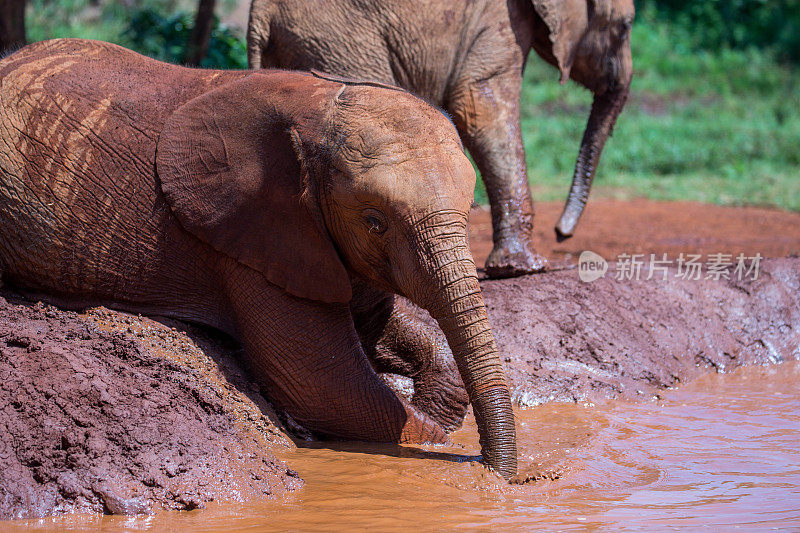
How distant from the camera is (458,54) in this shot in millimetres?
6953

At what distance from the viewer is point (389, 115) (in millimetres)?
4352

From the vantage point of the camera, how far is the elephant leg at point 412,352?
521 cm

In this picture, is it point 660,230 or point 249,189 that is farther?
point 660,230

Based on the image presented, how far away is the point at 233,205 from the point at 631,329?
3.06 metres

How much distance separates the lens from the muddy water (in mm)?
3852

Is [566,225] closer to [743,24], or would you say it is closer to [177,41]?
[177,41]

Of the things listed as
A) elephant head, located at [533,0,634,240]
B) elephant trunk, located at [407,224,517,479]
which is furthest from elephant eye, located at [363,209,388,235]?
elephant head, located at [533,0,634,240]

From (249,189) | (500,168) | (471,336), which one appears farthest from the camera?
(500,168)

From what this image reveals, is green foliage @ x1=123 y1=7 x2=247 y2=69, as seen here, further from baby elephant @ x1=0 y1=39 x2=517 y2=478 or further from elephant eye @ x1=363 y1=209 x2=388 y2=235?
elephant eye @ x1=363 y1=209 x2=388 y2=235

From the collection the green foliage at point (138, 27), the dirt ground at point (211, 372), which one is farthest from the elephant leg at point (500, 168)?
the green foliage at point (138, 27)

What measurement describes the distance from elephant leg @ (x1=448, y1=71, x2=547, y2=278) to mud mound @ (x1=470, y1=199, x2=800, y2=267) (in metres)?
1.12

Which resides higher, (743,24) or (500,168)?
(743,24)

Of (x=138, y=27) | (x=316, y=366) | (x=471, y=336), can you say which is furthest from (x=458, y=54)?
(x=138, y=27)

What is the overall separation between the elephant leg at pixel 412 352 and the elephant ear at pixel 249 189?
605mm
